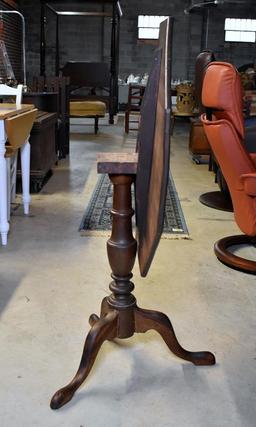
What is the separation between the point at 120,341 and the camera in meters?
1.65

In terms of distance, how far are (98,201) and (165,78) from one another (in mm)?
2454

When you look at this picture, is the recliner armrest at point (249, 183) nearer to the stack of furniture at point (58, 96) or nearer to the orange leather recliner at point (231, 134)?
the orange leather recliner at point (231, 134)

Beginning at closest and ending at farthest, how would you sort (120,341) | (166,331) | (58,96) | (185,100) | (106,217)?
(166,331) → (120,341) → (106,217) → (58,96) → (185,100)

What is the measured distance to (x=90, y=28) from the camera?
12.1 meters

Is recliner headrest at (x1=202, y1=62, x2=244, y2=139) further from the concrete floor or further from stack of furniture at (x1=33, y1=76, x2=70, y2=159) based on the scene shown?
stack of furniture at (x1=33, y1=76, x2=70, y2=159)

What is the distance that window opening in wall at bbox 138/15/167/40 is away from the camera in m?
12.3

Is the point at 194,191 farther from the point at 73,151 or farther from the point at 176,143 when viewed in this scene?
the point at 176,143

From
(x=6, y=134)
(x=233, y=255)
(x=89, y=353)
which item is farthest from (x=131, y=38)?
(x=89, y=353)

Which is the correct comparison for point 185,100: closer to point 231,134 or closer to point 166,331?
point 231,134

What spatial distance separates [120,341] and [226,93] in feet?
3.65

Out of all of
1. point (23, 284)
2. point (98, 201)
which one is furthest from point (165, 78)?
point (98, 201)

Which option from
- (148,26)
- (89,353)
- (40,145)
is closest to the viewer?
(89,353)

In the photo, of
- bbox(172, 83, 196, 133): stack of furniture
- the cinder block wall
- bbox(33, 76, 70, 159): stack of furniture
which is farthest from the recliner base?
the cinder block wall

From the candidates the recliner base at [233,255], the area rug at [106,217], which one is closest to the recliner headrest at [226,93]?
the recliner base at [233,255]
